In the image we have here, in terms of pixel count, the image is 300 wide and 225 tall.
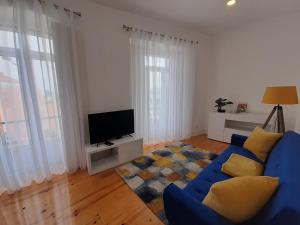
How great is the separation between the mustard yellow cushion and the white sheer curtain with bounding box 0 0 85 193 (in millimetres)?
2563

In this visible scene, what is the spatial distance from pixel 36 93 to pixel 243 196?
2470mm

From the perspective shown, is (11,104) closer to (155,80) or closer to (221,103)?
(155,80)

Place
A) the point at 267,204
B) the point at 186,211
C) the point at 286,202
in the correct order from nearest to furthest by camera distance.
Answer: the point at 286,202 → the point at 267,204 → the point at 186,211

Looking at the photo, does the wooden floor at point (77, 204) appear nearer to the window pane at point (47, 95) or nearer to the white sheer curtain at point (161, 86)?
the window pane at point (47, 95)

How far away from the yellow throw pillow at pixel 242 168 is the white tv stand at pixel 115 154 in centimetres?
157

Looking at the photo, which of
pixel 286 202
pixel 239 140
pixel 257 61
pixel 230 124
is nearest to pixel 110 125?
pixel 239 140

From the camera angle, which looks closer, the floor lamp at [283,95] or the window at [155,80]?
the floor lamp at [283,95]

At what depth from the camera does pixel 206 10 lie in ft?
9.05

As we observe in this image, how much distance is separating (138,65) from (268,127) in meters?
2.97

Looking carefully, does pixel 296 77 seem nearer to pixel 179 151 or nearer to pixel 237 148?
pixel 237 148

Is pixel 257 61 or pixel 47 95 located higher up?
pixel 257 61

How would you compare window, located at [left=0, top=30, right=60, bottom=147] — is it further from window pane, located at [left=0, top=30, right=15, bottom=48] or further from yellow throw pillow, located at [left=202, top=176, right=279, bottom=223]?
yellow throw pillow, located at [left=202, top=176, right=279, bottom=223]

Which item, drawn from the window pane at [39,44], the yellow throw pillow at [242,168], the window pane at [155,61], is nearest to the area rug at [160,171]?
the yellow throw pillow at [242,168]

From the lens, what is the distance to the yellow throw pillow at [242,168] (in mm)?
1559
